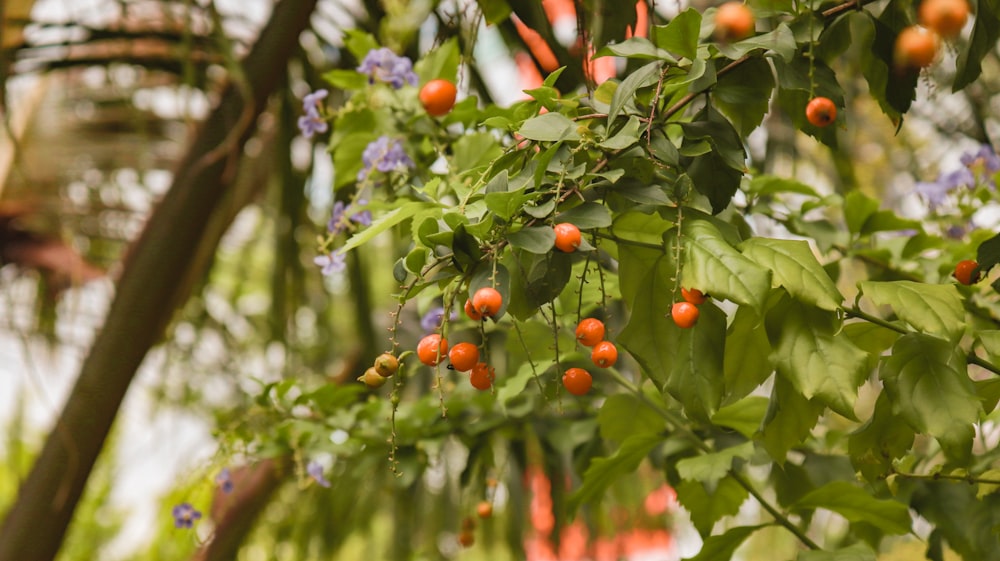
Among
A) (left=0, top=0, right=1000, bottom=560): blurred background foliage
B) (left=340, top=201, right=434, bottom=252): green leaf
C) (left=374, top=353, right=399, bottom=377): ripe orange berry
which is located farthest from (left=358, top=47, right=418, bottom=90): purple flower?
(left=374, top=353, right=399, bottom=377): ripe orange berry

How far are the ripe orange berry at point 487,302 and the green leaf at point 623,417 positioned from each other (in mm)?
322

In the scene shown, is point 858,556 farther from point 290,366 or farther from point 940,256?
point 290,366

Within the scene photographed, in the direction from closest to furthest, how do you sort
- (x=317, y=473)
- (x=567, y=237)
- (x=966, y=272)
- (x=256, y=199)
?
(x=567, y=237) → (x=966, y=272) → (x=317, y=473) → (x=256, y=199)

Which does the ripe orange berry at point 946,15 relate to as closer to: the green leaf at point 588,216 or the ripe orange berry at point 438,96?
the green leaf at point 588,216

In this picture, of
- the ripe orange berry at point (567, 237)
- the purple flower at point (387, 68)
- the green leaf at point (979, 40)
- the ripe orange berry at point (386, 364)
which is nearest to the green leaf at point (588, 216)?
the ripe orange berry at point (567, 237)

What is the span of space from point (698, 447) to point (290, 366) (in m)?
0.65

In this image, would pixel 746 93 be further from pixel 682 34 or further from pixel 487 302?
pixel 487 302

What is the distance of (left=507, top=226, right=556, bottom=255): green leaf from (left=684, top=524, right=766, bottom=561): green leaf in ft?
1.04

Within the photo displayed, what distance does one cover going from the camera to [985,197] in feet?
2.65

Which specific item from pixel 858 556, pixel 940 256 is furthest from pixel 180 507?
pixel 940 256

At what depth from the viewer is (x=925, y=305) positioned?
46 cm

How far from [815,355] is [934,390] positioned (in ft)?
0.25

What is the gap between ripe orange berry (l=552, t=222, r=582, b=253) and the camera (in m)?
0.43

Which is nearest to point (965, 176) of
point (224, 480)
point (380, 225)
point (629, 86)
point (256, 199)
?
point (629, 86)
